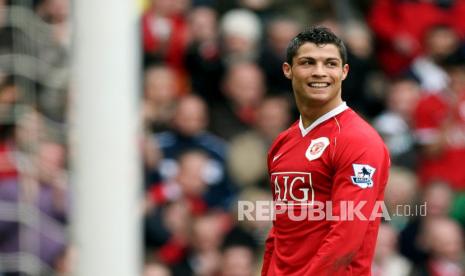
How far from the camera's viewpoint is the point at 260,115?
7.73m

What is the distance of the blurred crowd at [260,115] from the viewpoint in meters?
7.25

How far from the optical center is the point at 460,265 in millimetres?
7418

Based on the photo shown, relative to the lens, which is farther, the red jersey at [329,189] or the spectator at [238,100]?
the spectator at [238,100]

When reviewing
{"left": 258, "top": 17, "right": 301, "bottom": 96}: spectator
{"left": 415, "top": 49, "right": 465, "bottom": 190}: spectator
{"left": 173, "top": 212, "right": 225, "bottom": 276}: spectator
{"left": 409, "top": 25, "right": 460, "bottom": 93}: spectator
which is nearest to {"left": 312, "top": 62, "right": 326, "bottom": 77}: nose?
{"left": 173, "top": 212, "right": 225, "bottom": 276}: spectator

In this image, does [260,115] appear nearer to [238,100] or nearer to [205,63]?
[238,100]

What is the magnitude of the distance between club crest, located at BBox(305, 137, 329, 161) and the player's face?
13cm

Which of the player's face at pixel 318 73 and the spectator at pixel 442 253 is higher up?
the player's face at pixel 318 73

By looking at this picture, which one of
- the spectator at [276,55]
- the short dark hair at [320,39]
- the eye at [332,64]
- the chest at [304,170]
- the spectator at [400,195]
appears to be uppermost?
the short dark hair at [320,39]

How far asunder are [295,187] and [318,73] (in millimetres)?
448

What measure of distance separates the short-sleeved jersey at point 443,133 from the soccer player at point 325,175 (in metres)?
3.92

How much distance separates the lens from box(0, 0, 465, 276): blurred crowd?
725 cm

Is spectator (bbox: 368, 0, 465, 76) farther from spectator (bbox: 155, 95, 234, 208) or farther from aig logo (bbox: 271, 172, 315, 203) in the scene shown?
aig logo (bbox: 271, 172, 315, 203)

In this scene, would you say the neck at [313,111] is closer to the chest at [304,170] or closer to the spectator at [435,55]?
the chest at [304,170]

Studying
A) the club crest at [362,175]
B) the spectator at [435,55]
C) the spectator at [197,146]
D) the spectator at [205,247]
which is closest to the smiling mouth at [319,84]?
the club crest at [362,175]
